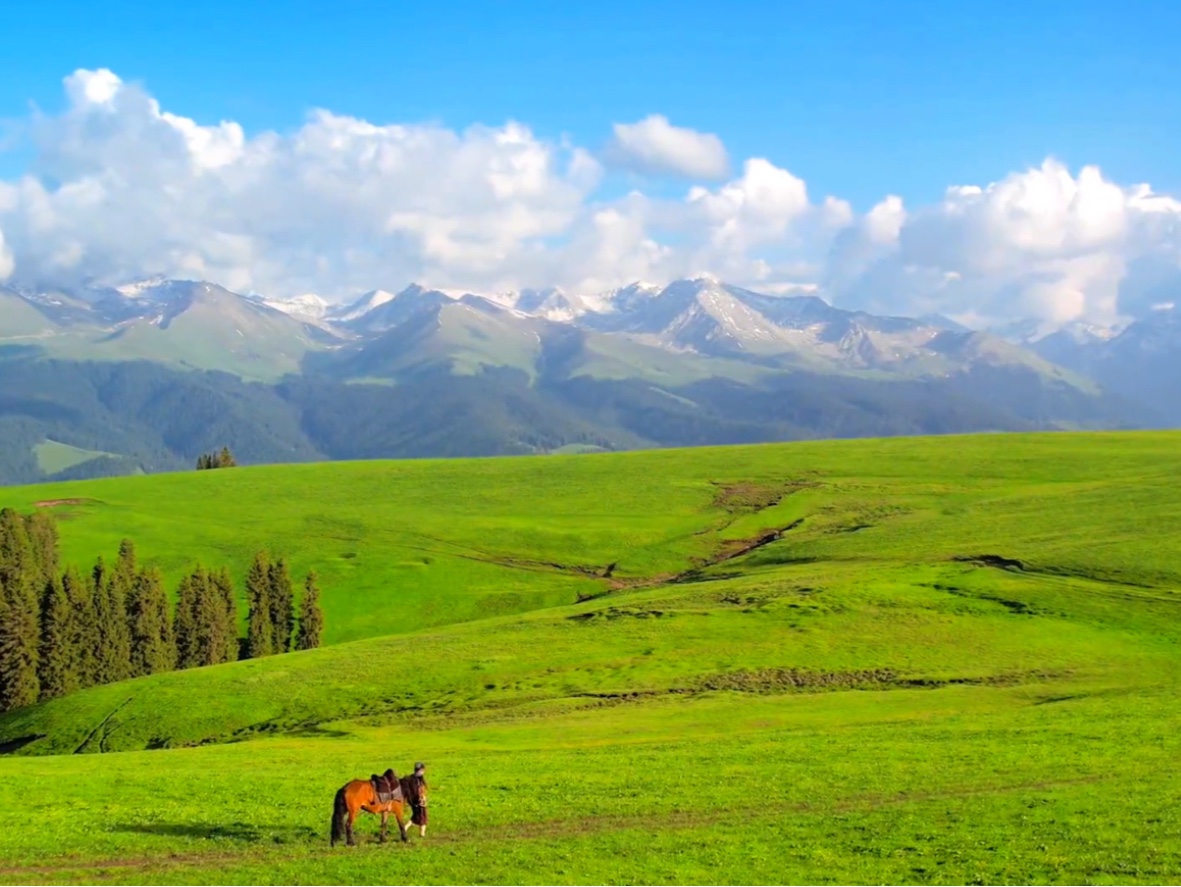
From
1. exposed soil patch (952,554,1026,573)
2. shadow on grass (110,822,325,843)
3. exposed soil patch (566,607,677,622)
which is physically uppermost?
exposed soil patch (952,554,1026,573)

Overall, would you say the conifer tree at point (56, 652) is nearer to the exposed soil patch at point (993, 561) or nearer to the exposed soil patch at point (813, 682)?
the exposed soil patch at point (813, 682)

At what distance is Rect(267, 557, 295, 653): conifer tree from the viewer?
360 ft

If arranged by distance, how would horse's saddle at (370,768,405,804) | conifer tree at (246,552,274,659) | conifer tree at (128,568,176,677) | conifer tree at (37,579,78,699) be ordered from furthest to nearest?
1. conifer tree at (246,552,274,659)
2. conifer tree at (128,568,176,677)
3. conifer tree at (37,579,78,699)
4. horse's saddle at (370,768,405,804)

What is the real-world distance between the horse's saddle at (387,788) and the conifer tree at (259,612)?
78821mm

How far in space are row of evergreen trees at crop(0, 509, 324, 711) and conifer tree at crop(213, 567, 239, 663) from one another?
0.11 metres

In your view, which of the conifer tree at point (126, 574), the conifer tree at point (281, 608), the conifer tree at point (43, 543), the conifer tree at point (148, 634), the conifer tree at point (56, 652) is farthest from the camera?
the conifer tree at point (43, 543)

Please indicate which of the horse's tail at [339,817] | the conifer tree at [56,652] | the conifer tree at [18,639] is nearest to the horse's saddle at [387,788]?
the horse's tail at [339,817]

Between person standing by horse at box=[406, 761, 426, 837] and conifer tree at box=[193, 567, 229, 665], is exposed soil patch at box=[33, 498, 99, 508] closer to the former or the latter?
conifer tree at box=[193, 567, 229, 665]

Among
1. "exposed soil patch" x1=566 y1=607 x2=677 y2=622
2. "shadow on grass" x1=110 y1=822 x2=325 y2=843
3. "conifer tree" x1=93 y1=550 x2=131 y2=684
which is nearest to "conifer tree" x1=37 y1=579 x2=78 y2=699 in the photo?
"conifer tree" x1=93 y1=550 x2=131 y2=684

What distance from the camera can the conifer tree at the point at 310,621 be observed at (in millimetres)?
106875

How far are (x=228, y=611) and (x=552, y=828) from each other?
8303 centimetres

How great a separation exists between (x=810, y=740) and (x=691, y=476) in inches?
4468

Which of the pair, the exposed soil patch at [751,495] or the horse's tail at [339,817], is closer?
the horse's tail at [339,817]

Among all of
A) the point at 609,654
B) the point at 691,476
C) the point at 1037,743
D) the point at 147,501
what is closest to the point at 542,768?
the point at 1037,743
